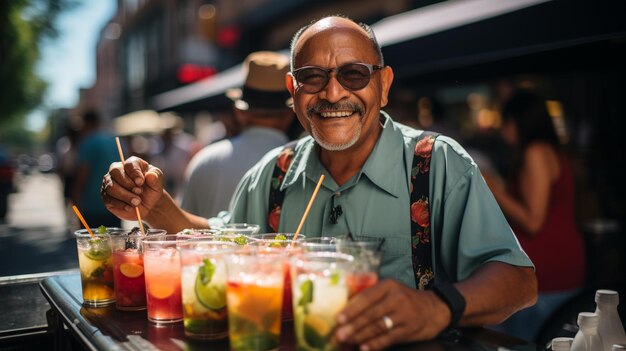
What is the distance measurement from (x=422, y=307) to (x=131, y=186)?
1294 millimetres

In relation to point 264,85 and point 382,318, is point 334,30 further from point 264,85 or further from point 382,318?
point 264,85

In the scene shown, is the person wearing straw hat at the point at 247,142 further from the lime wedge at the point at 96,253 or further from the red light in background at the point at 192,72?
the red light in background at the point at 192,72

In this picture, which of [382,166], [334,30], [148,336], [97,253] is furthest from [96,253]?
[334,30]

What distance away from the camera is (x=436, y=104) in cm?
688

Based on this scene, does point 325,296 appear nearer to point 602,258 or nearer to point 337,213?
point 337,213

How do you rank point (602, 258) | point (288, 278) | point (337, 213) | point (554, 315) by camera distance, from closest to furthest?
1. point (288, 278)
2. point (337, 213)
3. point (554, 315)
4. point (602, 258)

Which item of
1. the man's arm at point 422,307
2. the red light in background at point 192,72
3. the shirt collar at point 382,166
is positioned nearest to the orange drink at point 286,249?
the man's arm at point 422,307

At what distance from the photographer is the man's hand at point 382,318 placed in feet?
4.59

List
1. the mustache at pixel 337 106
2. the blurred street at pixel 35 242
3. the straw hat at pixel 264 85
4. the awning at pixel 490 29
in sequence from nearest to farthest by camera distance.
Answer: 1. the mustache at pixel 337 106
2. the awning at pixel 490 29
3. the straw hat at pixel 264 85
4. the blurred street at pixel 35 242

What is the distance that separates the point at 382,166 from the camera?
2.27m

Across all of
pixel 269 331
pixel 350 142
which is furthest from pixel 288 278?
pixel 350 142

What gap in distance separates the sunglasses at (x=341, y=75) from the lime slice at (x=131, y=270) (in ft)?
3.00

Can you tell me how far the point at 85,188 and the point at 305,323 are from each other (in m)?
6.62

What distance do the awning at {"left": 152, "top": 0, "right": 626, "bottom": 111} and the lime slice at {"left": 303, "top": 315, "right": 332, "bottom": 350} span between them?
260 centimetres
